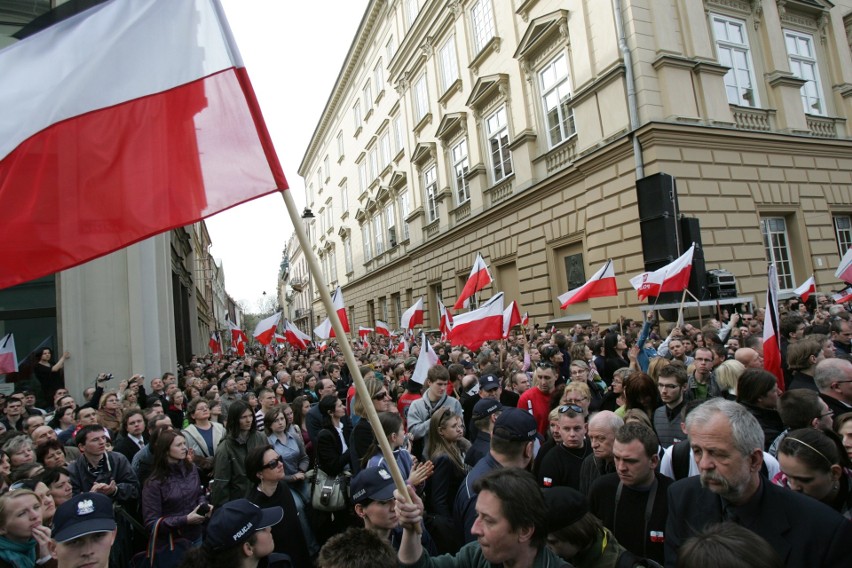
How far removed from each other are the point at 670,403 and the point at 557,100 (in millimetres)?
13132

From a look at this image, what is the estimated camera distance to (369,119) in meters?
35.6

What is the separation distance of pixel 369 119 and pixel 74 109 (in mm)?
34449

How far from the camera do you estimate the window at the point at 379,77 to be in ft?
106

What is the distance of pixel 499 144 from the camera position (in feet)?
63.4

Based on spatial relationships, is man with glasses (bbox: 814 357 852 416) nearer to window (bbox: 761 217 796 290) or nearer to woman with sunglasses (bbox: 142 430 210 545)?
woman with sunglasses (bbox: 142 430 210 545)

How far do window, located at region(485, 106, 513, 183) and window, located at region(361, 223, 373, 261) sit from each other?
18.4m

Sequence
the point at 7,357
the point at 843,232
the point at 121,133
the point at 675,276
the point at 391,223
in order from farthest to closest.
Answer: the point at 391,223 < the point at 843,232 < the point at 675,276 < the point at 7,357 < the point at 121,133

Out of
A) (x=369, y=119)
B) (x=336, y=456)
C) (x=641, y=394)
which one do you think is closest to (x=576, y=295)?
(x=641, y=394)

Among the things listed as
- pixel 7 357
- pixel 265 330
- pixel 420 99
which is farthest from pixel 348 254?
pixel 7 357

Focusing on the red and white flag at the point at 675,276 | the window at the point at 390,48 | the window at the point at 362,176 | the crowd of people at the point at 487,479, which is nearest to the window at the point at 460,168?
the window at the point at 390,48

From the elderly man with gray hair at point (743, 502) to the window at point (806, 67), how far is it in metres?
17.1

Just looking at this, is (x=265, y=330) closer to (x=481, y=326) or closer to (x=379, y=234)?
(x=481, y=326)

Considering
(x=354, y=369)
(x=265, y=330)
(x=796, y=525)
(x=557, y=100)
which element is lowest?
(x=796, y=525)

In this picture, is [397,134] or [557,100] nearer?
[557,100]
